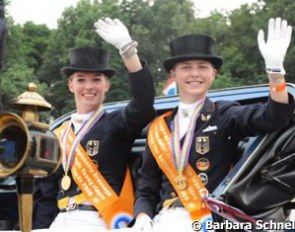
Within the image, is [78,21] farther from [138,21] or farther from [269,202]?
[269,202]

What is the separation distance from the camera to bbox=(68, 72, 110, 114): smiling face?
3.82m

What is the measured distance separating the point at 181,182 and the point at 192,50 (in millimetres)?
779

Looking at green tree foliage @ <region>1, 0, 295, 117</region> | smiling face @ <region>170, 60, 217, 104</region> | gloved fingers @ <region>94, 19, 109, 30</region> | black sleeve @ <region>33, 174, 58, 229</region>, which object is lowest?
green tree foliage @ <region>1, 0, 295, 117</region>

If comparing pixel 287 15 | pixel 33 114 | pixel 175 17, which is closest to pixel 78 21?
pixel 175 17

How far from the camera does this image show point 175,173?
3.26 metres

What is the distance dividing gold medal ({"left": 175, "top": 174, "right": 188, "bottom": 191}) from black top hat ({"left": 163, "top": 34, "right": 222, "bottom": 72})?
0.67m

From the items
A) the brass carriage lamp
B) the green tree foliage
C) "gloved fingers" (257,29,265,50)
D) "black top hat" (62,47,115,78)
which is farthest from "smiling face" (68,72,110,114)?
the green tree foliage

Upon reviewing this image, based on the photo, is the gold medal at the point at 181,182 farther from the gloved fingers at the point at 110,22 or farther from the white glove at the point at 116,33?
the gloved fingers at the point at 110,22

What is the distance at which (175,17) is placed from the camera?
3684 cm

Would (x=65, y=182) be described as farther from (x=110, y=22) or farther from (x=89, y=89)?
(x=110, y=22)

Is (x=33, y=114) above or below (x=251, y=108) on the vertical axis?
above

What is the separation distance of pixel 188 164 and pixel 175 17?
3424 centimetres

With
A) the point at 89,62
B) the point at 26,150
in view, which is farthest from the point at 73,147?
the point at 26,150

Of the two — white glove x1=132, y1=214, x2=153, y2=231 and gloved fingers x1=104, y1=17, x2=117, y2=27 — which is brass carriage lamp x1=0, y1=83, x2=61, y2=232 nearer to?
white glove x1=132, y1=214, x2=153, y2=231
